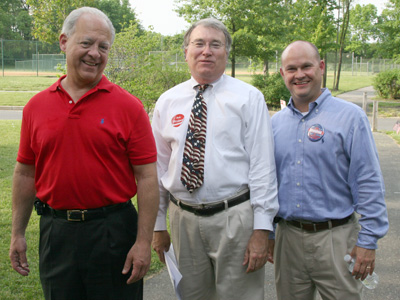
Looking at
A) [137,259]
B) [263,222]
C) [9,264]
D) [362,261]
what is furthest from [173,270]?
[9,264]

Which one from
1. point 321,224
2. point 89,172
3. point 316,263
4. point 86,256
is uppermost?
point 89,172

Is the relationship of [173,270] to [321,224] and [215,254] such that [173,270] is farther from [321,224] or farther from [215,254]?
[321,224]

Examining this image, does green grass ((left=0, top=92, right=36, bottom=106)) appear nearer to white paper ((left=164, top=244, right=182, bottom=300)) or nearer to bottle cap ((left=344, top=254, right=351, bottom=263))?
white paper ((left=164, top=244, right=182, bottom=300))

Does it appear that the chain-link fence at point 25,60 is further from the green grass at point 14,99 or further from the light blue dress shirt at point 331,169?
the light blue dress shirt at point 331,169

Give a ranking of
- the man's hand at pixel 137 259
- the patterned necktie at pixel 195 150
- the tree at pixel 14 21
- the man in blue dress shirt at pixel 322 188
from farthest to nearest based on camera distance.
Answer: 1. the tree at pixel 14 21
2. the patterned necktie at pixel 195 150
3. the man in blue dress shirt at pixel 322 188
4. the man's hand at pixel 137 259

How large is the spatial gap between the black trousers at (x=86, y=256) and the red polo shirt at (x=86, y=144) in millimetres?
125

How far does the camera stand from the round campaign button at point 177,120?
2.93 m

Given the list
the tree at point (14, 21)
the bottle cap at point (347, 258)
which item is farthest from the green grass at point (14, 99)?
the tree at point (14, 21)

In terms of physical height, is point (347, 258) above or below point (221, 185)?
below

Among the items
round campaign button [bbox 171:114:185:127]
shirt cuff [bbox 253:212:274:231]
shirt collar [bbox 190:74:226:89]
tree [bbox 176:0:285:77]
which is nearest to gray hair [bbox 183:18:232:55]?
shirt collar [bbox 190:74:226:89]

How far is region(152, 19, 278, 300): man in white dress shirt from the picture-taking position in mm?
2768

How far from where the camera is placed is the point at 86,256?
253 cm

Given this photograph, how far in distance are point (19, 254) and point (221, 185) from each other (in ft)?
4.17

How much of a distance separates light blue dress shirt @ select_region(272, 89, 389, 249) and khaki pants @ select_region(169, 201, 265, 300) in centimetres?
32
